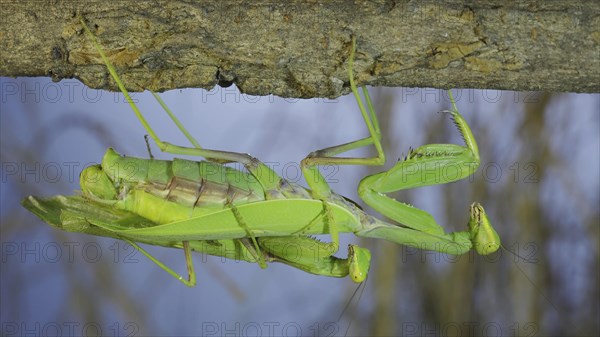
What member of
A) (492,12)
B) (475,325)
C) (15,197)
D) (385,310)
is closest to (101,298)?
(15,197)

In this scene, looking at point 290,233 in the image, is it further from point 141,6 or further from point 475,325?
point 475,325

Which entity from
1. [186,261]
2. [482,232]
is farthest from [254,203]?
[482,232]

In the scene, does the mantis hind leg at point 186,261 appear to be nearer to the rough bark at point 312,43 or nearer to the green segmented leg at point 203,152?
the green segmented leg at point 203,152

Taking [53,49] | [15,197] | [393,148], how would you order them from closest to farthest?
1. [53,49]
2. [15,197]
3. [393,148]

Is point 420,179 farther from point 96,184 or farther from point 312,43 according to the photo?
point 96,184

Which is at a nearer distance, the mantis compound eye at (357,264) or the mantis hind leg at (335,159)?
the mantis hind leg at (335,159)

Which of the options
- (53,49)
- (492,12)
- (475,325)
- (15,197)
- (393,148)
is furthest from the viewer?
(475,325)

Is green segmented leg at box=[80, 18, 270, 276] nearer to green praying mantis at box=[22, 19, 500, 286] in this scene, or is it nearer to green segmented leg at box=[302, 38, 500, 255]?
green praying mantis at box=[22, 19, 500, 286]

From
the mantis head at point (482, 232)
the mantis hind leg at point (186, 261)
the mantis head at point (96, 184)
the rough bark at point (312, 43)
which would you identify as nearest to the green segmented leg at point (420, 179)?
the mantis head at point (482, 232)
